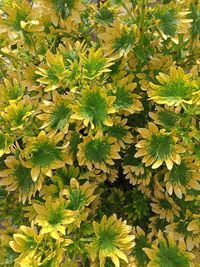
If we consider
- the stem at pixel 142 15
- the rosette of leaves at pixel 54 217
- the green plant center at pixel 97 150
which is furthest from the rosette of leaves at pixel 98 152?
the stem at pixel 142 15

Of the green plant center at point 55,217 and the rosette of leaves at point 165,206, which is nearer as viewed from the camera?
the green plant center at point 55,217

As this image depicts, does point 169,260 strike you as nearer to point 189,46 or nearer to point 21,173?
point 21,173

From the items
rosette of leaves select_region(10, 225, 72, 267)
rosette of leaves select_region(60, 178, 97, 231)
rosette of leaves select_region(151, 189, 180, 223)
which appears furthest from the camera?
rosette of leaves select_region(151, 189, 180, 223)


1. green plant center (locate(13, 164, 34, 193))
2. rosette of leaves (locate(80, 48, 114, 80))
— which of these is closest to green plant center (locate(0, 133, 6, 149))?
green plant center (locate(13, 164, 34, 193))

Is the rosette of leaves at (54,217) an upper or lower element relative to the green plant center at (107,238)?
upper

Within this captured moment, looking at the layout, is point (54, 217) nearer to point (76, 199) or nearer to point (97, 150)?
point (76, 199)

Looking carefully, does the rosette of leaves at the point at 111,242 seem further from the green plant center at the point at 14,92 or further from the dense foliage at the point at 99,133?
the green plant center at the point at 14,92

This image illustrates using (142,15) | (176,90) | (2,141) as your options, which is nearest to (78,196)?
(2,141)

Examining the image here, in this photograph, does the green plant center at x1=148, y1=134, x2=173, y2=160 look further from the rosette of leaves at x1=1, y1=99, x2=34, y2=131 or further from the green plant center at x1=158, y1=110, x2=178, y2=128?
the rosette of leaves at x1=1, y1=99, x2=34, y2=131
